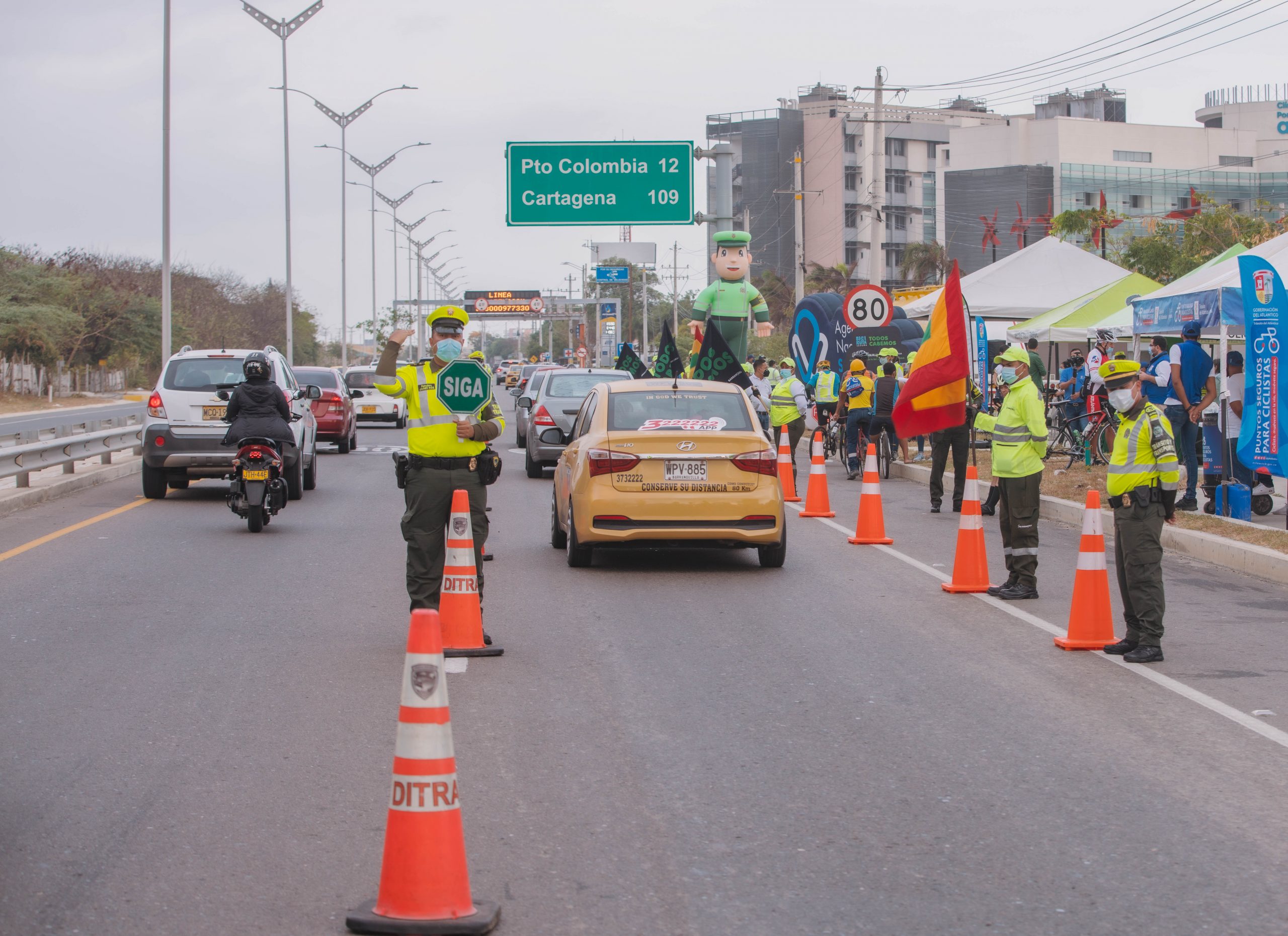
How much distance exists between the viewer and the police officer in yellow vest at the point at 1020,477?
10.7 m

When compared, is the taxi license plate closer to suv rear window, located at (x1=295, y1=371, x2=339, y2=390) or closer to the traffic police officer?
the traffic police officer

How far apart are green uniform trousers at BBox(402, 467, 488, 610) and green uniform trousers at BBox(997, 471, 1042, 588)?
428 centimetres

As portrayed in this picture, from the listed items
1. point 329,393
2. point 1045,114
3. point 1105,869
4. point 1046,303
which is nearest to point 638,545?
point 1105,869

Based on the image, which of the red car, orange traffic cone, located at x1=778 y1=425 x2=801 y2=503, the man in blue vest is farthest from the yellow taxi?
the red car

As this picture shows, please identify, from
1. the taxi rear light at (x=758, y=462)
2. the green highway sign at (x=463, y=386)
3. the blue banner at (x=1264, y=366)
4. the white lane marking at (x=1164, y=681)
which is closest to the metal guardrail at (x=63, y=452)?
the taxi rear light at (x=758, y=462)

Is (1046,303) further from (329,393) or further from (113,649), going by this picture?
(113,649)

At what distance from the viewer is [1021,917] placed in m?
4.36

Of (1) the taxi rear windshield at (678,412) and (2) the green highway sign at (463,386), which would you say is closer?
(2) the green highway sign at (463,386)

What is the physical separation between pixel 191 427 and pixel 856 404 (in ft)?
31.5

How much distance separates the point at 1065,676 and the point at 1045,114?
111m

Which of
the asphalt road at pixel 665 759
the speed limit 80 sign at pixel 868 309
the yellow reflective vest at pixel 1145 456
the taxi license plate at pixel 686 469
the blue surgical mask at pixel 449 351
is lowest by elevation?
the asphalt road at pixel 665 759

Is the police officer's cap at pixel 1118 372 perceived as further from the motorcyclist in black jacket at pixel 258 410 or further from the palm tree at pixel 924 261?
the palm tree at pixel 924 261

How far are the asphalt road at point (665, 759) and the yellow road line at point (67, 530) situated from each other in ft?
4.89

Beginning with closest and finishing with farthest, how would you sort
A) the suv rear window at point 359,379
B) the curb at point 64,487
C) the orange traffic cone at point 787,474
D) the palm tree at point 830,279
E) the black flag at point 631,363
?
the curb at point 64,487 → the orange traffic cone at point 787,474 → the black flag at point 631,363 → the suv rear window at point 359,379 → the palm tree at point 830,279
